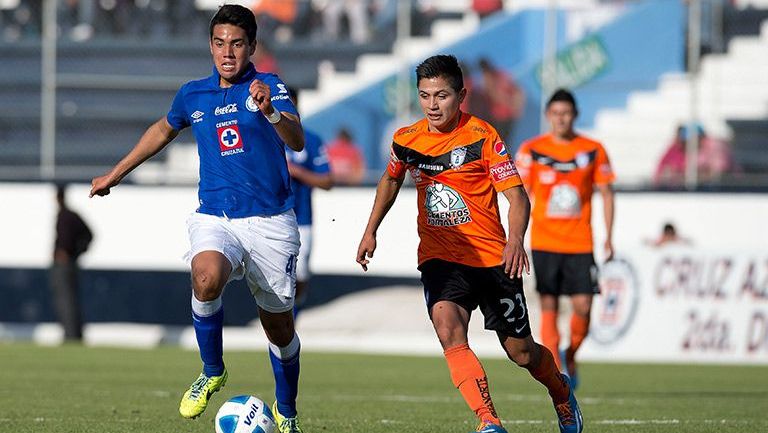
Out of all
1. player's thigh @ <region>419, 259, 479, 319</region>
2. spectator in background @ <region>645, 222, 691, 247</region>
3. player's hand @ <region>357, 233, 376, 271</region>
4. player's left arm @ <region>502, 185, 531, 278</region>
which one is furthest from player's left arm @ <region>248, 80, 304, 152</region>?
spectator in background @ <region>645, 222, 691, 247</region>

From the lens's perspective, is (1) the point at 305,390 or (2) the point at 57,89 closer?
(1) the point at 305,390

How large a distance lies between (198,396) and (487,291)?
160cm

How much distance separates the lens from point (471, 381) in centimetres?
751

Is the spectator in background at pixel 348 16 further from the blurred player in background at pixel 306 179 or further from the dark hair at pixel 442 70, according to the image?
the dark hair at pixel 442 70

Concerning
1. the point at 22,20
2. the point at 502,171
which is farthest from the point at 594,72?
the point at 502,171

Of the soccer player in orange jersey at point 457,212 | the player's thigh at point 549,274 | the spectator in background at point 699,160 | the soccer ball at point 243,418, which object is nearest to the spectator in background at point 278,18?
the spectator in background at point 699,160

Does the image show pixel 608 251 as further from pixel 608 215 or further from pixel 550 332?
pixel 550 332

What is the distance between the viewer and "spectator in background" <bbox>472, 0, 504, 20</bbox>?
21.9 m

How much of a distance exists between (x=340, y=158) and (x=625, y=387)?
8.35 meters

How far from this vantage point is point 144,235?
21.4m

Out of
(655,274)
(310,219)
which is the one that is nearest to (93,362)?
(310,219)

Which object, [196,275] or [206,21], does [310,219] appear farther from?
[206,21]

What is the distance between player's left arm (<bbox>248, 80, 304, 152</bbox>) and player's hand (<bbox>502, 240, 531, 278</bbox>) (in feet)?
4.12

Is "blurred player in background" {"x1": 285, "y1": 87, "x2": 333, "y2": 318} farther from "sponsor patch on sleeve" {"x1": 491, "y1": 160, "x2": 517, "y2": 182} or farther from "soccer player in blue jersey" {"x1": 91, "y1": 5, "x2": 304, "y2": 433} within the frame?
"sponsor patch on sleeve" {"x1": 491, "y1": 160, "x2": 517, "y2": 182}
